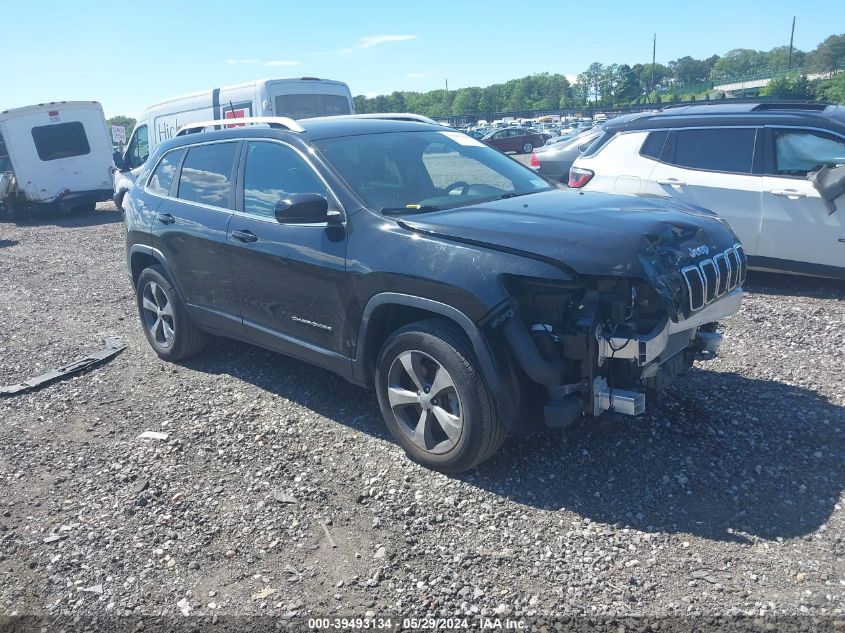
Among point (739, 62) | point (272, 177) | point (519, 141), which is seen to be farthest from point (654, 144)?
point (739, 62)

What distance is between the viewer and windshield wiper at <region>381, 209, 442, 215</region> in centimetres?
Answer: 436

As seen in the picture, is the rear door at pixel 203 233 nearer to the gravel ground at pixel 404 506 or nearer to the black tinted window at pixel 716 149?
the gravel ground at pixel 404 506

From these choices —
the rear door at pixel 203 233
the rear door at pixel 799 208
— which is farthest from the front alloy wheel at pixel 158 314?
the rear door at pixel 799 208

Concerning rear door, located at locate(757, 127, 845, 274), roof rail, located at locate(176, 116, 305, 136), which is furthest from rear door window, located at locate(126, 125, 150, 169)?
rear door, located at locate(757, 127, 845, 274)

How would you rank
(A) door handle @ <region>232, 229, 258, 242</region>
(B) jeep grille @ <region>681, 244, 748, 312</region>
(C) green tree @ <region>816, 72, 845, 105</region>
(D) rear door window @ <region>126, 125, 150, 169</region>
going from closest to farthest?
(B) jeep grille @ <region>681, 244, 748, 312</region> < (A) door handle @ <region>232, 229, 258, 242</region> < (D) rear door window @ <region>126, 125, 150, 169</region> < (C) green tree @ <region>816, 72, 845, 105</region>

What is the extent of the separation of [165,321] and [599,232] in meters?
3.98

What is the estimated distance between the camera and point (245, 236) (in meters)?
5.02

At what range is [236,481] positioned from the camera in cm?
423

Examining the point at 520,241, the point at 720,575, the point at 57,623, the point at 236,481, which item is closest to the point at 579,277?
the point at 520,241

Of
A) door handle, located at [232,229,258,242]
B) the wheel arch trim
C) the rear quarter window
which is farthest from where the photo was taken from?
the rear quarter window

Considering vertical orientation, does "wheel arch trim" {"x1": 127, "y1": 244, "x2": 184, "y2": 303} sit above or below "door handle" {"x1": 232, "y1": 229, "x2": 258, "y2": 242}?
below

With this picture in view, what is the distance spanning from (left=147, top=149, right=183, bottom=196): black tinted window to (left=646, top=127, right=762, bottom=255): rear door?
4.84 meters

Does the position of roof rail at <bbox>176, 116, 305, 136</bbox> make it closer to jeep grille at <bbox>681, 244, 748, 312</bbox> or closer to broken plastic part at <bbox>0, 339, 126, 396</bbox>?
broken plastic part at <bbox>0, 339, 126, 396</bbox>

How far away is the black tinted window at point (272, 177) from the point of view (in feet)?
15.5
